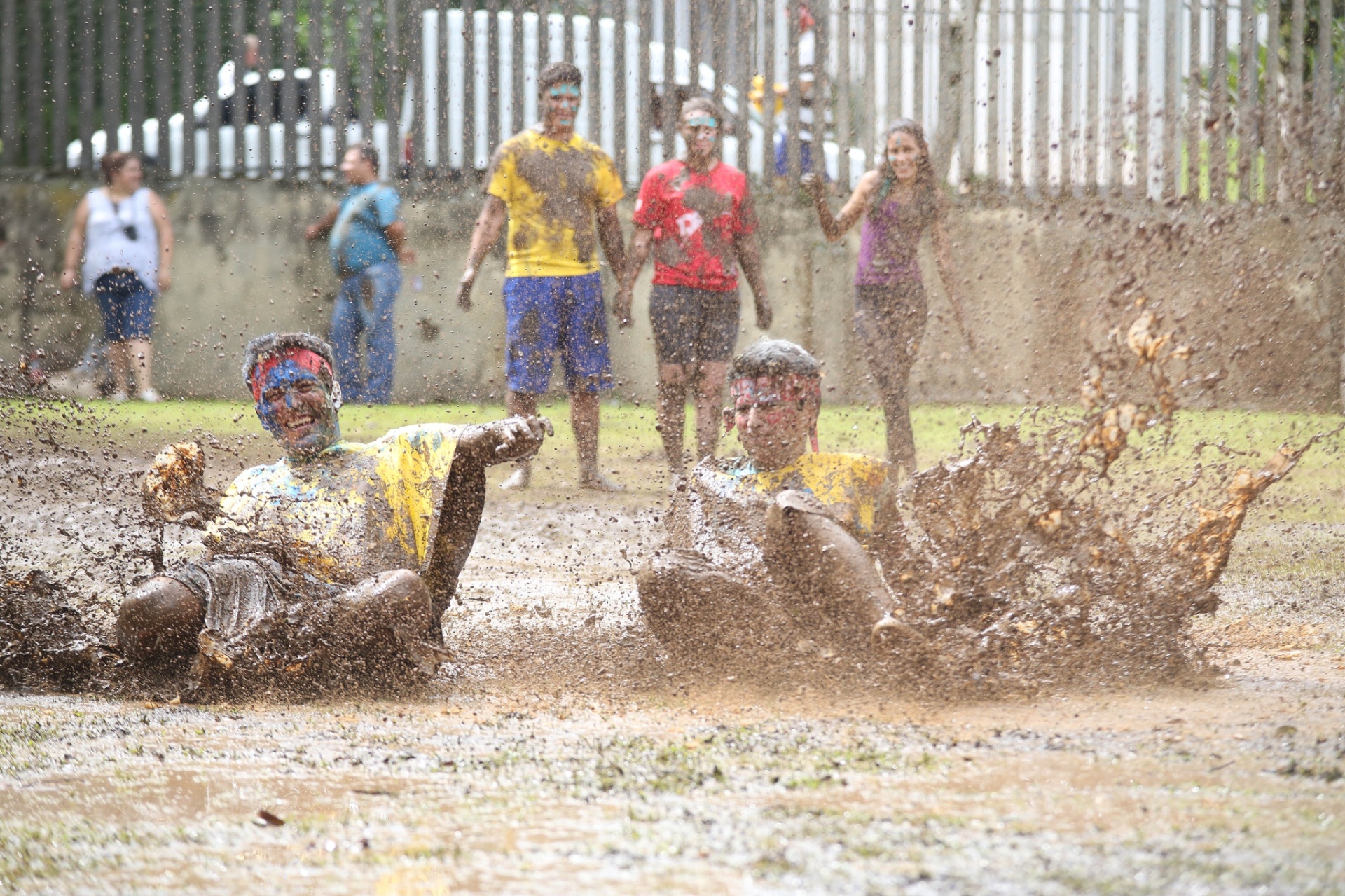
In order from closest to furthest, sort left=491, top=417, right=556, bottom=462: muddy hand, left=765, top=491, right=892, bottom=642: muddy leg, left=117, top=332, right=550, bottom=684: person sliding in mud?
left=765, top=491, right=892, bottom=642: muddy leg → left=117, top=332, right=550, bottom=684: person sliding in mud → left=491, top=417, right=556, bottom=462: muddy hand

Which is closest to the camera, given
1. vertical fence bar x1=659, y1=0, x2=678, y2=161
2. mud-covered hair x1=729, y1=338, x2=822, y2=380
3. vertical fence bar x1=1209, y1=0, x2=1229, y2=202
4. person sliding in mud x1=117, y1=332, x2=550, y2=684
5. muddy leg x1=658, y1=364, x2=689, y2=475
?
person sliding in mud x1=117, y1=332, x2=550, y2=684

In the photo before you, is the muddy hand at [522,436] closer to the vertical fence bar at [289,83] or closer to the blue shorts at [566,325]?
the blue shorts at [566,325]

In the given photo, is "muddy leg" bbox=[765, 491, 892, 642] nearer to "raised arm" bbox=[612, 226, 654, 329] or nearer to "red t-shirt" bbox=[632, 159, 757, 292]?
"red t-shirt" bbox=[632, 159, 757, 292]

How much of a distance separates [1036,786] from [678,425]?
4.31 metres

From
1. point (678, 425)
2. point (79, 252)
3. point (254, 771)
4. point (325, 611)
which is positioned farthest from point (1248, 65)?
point (254, 771)

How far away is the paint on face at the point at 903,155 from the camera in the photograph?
7113 mm

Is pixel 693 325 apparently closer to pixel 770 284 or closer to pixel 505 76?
pixel 770 284

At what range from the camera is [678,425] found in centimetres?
708

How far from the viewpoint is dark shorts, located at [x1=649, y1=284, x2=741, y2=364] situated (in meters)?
7.22

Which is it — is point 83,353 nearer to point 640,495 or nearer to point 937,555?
point 640,495

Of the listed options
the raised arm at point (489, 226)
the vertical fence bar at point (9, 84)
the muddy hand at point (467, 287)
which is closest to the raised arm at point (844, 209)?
the raised arm at point (489, 226)

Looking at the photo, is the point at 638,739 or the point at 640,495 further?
the point at 640,495

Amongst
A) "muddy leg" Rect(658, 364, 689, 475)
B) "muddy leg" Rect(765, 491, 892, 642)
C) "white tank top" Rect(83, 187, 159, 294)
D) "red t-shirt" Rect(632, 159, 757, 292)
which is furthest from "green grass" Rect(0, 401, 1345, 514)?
"muddy leg" Rect(765, 491, 892, 642)

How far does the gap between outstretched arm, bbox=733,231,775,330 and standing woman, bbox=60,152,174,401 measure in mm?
4337
